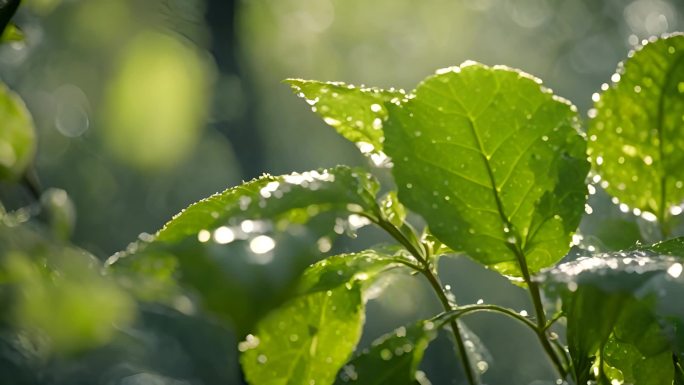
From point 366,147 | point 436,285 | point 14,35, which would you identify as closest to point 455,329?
point 436,285

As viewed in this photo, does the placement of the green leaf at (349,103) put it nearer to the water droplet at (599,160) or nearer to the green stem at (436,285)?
the green stem at (436,285)

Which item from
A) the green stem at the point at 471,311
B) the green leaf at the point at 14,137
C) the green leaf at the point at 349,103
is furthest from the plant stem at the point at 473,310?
the green leaf at the point at 14,137

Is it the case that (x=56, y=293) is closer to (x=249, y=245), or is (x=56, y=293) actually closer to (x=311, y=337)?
(x=249, y=245)

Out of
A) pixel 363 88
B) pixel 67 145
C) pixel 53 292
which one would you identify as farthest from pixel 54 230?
pixel 67 145

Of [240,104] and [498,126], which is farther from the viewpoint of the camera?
[240,104]

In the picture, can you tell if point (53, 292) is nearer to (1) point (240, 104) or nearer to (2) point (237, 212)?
(2) point (237, 212)

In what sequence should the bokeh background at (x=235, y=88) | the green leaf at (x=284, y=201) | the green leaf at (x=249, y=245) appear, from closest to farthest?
the green leaf at (x=249, y=245) < the green leaf at (x=284, y=201) < the bokeh background at (x=235, y=88)
